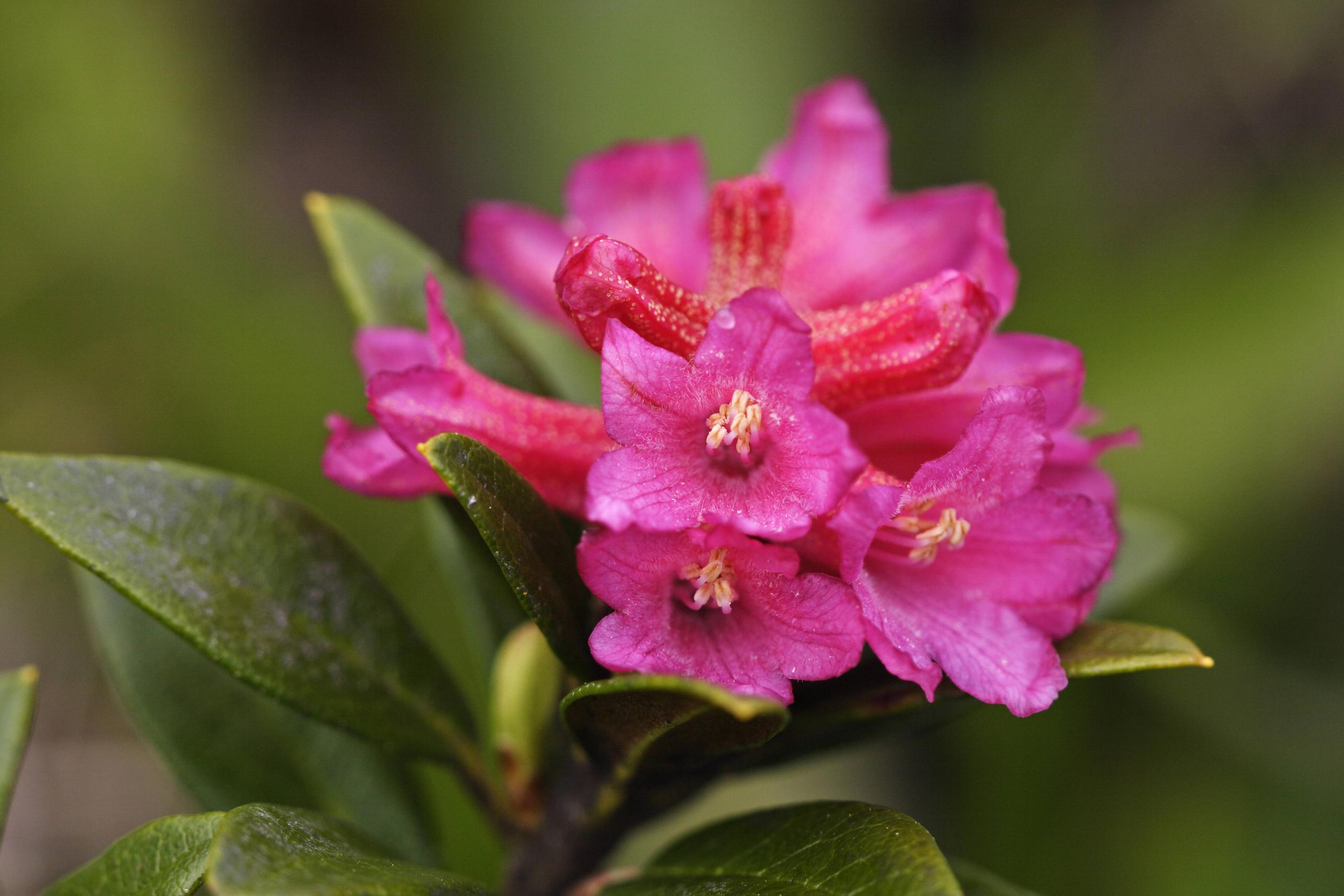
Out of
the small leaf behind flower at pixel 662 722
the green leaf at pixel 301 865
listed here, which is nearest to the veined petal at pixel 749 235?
the small leaf behind flower at pixel 662 722

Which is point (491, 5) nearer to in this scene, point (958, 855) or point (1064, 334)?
point (1064, 334)

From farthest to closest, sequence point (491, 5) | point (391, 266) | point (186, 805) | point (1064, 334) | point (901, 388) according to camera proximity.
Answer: point (491, 5), point (1064, 334), point (186, 805), point (391, 266), point (901, 388)

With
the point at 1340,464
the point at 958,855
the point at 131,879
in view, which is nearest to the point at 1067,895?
the point at 958,855

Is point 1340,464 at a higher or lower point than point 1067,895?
higher

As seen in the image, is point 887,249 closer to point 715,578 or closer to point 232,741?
point 715,578

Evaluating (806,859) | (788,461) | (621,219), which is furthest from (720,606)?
(621,219)

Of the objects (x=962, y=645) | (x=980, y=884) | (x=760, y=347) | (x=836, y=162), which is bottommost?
(x=980, y=884)

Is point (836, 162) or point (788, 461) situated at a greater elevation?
point (836, 162)

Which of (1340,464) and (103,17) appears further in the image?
(103,17)
